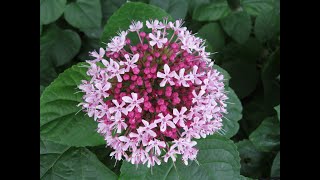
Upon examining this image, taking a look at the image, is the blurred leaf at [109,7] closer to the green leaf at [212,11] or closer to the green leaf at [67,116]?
the green leaf at [212,11]

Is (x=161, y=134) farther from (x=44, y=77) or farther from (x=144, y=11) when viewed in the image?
(x=44, y=77)

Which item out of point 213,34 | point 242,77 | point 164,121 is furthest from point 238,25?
point 164,121

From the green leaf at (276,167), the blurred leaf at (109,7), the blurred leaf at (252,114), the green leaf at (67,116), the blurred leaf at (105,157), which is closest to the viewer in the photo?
the green leaf at (67,116)

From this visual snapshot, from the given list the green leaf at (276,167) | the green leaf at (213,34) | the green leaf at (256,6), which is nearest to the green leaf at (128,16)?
the green leaf at (213,34)

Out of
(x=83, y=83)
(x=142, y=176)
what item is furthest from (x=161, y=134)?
(x=83, y=83)

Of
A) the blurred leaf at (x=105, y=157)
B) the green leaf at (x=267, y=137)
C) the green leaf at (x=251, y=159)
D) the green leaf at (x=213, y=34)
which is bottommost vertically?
the green leaf at (x=251, y=159)

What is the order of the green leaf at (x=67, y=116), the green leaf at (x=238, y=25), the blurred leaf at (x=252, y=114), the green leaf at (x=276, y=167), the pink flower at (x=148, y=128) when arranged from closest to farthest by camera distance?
the pink flower at (x=148, y=128)
the green leaf at (x=67, y=116)
the green leaf at (x=276, y=167)
the green leaf at (x=238, y=25)
the blurred leaf at (x=252, y=114)

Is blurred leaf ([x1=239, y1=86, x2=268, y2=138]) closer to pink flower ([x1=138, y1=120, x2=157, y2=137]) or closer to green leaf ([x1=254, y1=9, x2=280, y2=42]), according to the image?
green leaf ([x1=254, y1=9, x2=280, y2=42])
